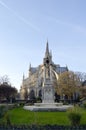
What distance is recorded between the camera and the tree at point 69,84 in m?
97.0

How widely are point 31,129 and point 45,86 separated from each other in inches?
1793

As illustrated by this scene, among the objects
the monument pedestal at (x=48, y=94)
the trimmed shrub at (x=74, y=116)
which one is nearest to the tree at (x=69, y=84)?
the monument pedestal at (x=48, y=94)

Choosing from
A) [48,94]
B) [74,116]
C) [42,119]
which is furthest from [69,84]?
[74,116]

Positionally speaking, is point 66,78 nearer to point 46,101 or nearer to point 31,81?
point 46,101

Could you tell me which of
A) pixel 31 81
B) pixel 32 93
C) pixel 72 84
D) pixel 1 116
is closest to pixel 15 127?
pixel 1 116

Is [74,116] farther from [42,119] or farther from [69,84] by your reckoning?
[69,84]

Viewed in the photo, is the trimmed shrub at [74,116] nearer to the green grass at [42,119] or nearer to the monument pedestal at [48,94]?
the green grass at [42,119]

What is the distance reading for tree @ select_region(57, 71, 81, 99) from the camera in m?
97.0

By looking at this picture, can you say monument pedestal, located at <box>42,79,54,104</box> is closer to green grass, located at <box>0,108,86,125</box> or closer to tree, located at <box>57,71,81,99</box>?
green grass, located at <box>0,108,86,125</box>

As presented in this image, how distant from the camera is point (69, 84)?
322 ft

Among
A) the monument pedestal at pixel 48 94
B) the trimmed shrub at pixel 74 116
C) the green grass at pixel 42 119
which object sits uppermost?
the monument pedestal at pixel 48 94

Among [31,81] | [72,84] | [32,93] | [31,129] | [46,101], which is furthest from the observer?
[31,81]

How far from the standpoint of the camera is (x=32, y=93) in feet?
535

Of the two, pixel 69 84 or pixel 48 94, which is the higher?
pixel 69 84
